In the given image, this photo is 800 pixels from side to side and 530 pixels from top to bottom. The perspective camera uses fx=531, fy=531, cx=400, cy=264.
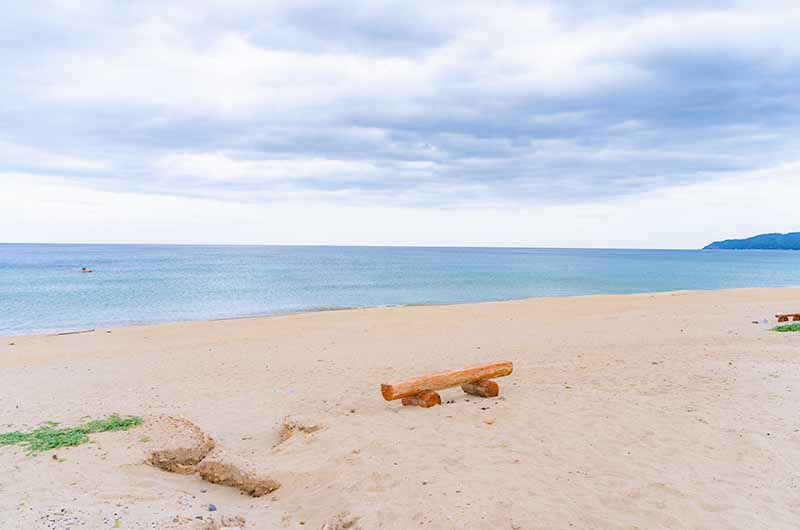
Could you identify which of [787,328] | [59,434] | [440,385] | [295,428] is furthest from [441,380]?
[787,328]

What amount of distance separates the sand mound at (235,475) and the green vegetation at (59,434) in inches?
81.2

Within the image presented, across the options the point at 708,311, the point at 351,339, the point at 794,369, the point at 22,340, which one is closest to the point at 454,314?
the point at 351,339

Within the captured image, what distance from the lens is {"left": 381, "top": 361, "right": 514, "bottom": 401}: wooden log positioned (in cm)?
820

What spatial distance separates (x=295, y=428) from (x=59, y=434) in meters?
3.28

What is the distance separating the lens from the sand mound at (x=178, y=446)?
21.7ft

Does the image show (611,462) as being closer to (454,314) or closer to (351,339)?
(351,339)

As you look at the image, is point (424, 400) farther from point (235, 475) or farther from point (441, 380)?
point (235, 475)

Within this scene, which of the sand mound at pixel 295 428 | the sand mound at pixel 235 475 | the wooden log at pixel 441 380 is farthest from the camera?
the wooden log at pixel 441 380

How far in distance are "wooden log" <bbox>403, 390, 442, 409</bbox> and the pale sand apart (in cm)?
21

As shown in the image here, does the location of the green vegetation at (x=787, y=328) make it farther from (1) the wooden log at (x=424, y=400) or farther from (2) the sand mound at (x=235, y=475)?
(2) the sand mound at (x=235, y=475)

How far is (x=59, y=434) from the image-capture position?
7477 mm

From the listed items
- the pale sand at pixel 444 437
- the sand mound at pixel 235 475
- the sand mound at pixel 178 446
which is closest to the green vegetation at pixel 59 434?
the pale sand at pixel 444 437

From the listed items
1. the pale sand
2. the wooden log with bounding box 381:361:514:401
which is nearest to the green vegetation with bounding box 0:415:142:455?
the pale sand

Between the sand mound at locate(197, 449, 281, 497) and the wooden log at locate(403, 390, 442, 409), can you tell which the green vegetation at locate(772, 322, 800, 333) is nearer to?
the wooden log at locate(403, 390, 442, 409)
